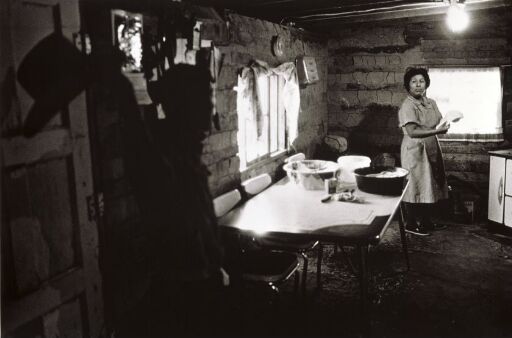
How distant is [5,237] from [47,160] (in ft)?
1.63

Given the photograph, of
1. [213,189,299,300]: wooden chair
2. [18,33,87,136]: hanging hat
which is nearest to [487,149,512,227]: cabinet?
[213,189,299,300]: wooden chair

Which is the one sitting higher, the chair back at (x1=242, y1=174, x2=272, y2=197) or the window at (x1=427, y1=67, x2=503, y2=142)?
the window at (x1=427, y1=67, x2=503, y2=142)

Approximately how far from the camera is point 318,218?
13.8 ft

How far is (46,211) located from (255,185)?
285 centimetres

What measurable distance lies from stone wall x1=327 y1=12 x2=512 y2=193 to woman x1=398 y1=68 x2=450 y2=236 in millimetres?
1438

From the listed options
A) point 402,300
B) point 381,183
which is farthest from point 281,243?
point 402,300

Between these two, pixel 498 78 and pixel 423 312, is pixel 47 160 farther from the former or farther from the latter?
pixel 498 78

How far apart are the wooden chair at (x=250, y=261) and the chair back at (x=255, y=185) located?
0.35 metres

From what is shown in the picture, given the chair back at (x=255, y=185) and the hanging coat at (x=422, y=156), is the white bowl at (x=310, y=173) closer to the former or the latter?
the chair back at (x=255, y=185)

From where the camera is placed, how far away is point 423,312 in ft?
16.2

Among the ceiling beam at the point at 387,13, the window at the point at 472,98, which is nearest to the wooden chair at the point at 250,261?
the ceiling beam at the point at 387,13

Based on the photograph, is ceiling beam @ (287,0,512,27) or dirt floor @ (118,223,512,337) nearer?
dirt floor @ (118,223,512,337)

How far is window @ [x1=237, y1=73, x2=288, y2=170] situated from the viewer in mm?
5441

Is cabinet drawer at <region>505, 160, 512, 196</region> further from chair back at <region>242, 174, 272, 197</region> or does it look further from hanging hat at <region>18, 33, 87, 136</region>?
hanging hat at <region>18, 33, 87, 136</region>
